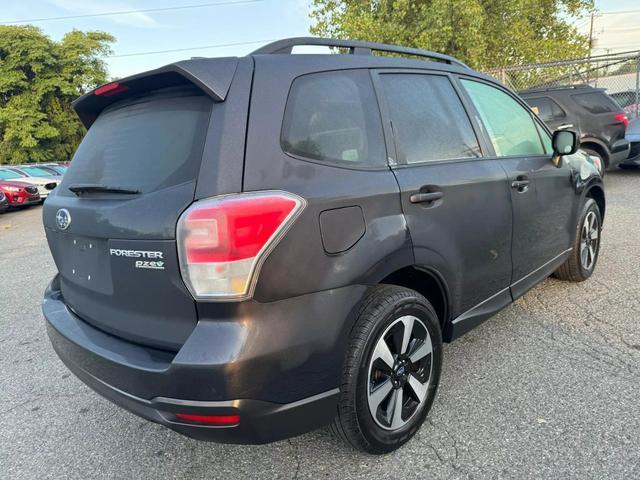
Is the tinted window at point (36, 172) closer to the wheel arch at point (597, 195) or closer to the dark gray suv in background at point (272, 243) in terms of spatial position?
the dark gray suv in background at point (272, 243)

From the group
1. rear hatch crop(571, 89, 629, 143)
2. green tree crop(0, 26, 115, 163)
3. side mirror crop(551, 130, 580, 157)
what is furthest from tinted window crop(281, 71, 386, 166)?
green tree crop(0, 26, 115, 163)

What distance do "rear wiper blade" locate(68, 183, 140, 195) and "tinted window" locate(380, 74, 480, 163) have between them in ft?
3.99

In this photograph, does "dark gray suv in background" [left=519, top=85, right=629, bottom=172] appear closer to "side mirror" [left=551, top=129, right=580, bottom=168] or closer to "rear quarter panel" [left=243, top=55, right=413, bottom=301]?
"side mirror" [left=551, top=129, right=580, bottom=168]

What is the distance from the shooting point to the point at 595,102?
866 cm

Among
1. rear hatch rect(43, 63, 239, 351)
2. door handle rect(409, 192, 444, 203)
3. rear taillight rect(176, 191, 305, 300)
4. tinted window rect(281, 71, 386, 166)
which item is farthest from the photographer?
door handle rect(409, 192, 444, 203)

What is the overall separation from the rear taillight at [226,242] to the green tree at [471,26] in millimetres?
15160

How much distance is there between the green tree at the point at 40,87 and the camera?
31.0 metres

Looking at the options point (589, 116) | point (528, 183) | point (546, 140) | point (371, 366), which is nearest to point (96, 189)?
point (371, 366)

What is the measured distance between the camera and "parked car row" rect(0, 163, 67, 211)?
14.4 m

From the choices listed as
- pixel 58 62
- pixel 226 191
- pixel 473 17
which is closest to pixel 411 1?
pixel 473 17

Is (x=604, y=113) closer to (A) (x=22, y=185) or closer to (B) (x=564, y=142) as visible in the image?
(B) (x=564, y=142)

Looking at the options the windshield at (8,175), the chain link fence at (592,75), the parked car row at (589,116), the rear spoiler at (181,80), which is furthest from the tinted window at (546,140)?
the windshield at (8,175)

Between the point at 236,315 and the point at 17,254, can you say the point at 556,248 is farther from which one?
the point at 17,254

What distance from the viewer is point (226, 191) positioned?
163 centimetres
